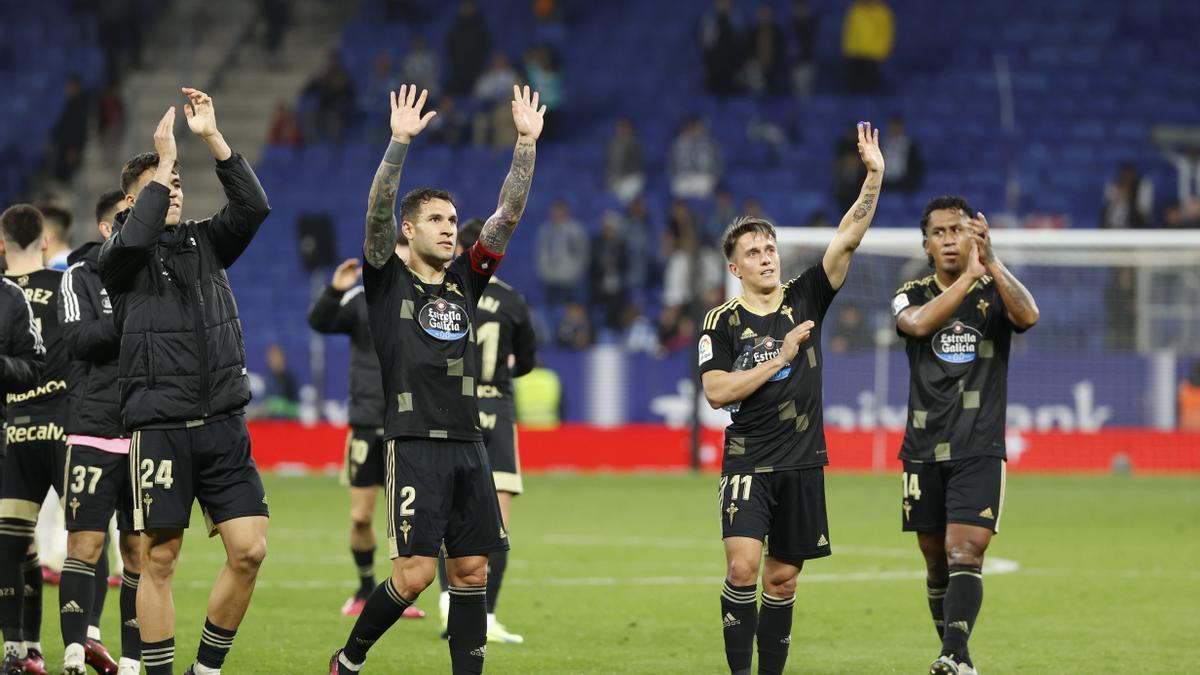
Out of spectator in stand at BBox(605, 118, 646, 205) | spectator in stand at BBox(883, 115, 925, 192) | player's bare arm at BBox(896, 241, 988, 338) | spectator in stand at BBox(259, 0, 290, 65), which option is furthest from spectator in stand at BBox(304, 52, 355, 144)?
player's bare arm at BBox(896, 241, 988, 338)

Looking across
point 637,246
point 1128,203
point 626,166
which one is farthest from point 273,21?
point 1128,203

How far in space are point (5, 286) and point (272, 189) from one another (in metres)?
21.7

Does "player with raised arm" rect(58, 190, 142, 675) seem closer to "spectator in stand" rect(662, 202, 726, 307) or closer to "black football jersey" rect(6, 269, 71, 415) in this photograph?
"black football jersey" rect(6, 269, 71, 415)

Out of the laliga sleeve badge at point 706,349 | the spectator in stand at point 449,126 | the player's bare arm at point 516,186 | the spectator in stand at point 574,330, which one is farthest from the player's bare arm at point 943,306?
the spectator in stand at point 449,126

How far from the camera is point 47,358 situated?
915 centimetres

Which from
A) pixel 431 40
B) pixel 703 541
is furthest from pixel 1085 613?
pixel 431 40

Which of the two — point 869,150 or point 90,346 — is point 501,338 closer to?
point 90,346

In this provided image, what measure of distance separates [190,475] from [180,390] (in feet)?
1.27

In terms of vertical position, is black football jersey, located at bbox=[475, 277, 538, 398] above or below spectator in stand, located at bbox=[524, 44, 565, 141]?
below

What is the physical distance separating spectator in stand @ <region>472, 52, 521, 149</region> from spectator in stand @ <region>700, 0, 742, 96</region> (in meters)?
3.38

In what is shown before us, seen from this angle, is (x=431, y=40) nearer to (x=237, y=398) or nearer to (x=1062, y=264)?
(x=1062, y=264)

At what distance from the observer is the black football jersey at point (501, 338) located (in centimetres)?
1082

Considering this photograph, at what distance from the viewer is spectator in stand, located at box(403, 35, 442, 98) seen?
30.2m

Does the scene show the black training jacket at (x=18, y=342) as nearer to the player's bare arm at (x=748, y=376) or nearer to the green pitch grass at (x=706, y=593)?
the green pitch grass at (x=706, y=593)
